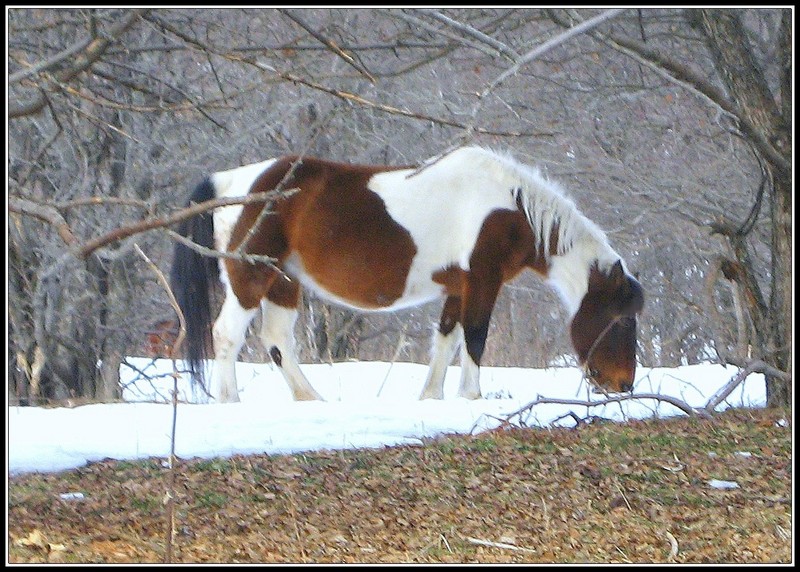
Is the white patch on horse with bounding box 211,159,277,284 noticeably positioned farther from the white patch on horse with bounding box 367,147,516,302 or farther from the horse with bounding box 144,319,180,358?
the horse with bounding box 144,319,180,358

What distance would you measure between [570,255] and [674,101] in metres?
2.33

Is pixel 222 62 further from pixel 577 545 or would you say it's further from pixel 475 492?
pixel 577 545

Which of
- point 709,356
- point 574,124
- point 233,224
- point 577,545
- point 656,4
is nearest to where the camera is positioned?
point 577,545

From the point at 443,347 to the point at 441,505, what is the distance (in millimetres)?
3720

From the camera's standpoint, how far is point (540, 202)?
318 inches

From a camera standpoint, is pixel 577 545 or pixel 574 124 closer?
pixel 577 545

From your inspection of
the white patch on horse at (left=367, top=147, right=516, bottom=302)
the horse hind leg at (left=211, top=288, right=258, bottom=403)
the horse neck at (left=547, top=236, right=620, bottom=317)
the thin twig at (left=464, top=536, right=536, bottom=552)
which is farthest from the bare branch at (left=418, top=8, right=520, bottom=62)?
the horse neck at (left=547, top=236, right=620, bottom=317)

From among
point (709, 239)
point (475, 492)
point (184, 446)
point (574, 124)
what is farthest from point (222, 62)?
point (475, 492)

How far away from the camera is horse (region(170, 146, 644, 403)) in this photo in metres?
7.93

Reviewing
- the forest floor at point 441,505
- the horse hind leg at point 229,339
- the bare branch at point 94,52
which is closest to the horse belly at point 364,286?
the horse hind leg at point 229,339

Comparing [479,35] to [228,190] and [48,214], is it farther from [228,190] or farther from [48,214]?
[228,190]

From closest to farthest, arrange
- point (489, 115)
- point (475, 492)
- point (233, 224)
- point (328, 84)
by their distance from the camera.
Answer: point (475, 492), point (233, 224), point (489, 115), point (328, 84)

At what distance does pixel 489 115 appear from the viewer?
9812 mm

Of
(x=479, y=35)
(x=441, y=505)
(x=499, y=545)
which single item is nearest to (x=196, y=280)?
(x=441, y=505)
